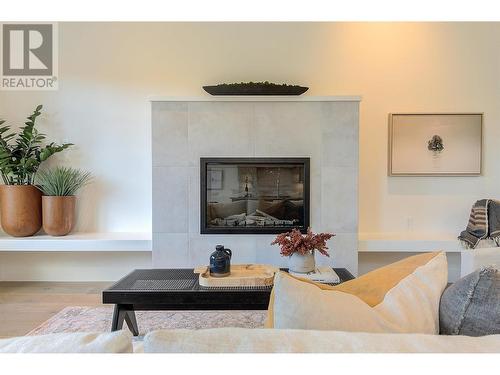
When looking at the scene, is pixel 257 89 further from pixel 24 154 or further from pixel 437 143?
pixel 24 154

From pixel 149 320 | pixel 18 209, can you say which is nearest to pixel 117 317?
pixel 149 320

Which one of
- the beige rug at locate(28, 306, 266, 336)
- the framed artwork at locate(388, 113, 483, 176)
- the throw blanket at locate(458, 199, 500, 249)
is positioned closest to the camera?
the beige rug at locate(28, 306, 266, 336)

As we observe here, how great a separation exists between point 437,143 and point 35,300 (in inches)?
158

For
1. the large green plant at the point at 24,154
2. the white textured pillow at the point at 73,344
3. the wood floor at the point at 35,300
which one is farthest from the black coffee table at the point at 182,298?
the large green plant at the point at 24,154

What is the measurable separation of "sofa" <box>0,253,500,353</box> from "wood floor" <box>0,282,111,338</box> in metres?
2.41

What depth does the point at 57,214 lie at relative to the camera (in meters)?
3.51

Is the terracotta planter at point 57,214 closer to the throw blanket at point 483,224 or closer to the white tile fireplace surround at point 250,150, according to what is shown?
the white tile fireplace surround at point 250,150

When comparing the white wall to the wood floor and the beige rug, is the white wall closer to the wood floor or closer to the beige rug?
the wood floor

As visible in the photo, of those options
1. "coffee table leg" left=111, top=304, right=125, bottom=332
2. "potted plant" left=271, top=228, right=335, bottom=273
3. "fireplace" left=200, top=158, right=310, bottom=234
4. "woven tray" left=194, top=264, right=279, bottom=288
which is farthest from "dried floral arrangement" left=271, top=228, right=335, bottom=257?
"fireplace" left=200, top=158, right=310, bottom=234

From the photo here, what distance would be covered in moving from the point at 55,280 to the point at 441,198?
4040 mm

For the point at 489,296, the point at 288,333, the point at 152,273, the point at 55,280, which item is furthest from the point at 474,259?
the point at 55,280

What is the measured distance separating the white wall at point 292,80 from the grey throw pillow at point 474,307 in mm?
2973

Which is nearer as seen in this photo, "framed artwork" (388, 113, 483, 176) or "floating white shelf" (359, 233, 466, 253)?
"floating white shelf" (359, 233, 466, 253)

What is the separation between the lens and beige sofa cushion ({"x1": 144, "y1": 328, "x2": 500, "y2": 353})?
64cm
